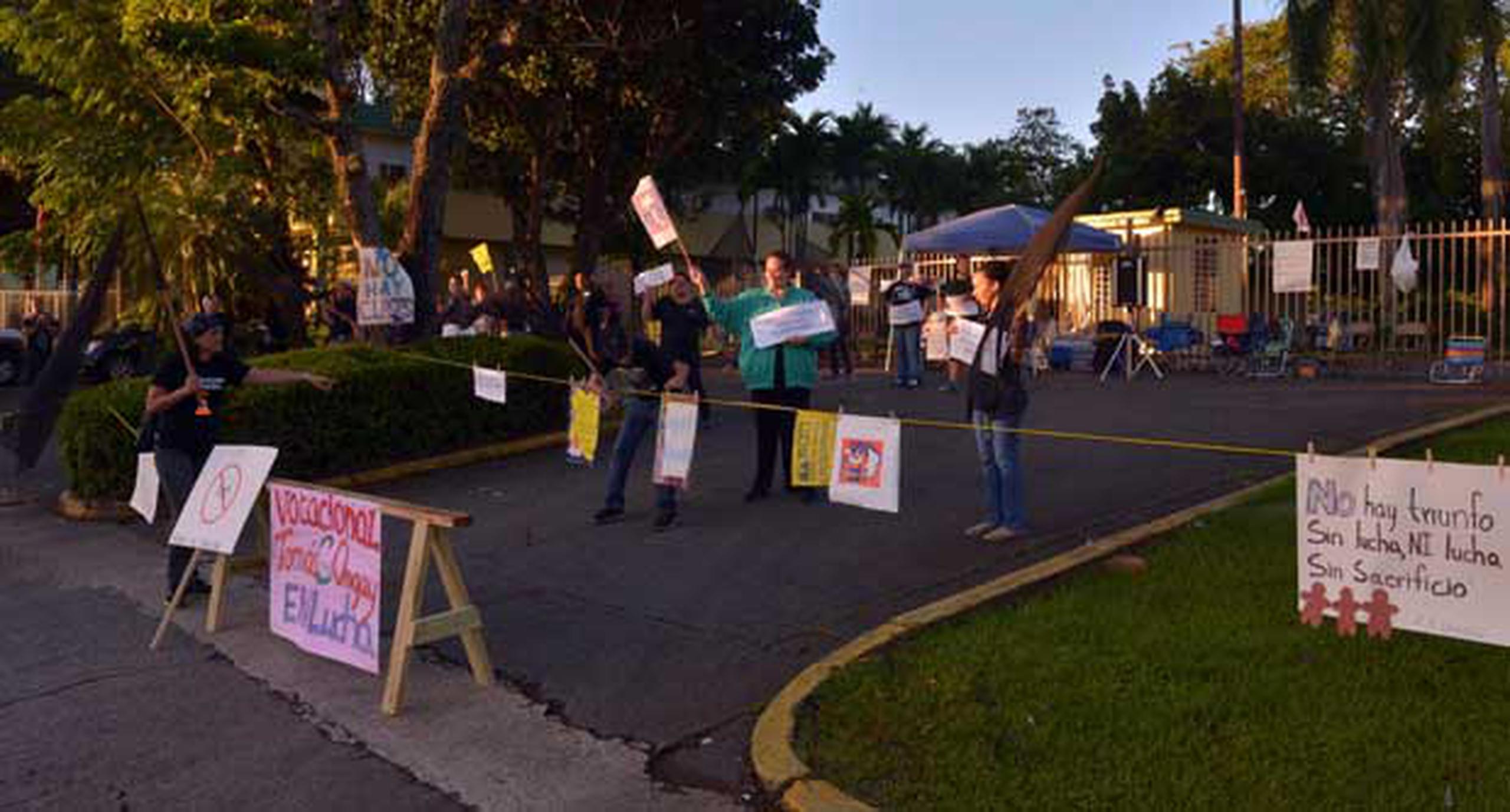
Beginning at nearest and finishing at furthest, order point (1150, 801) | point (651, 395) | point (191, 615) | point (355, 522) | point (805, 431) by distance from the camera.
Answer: point (1150, 801) → point (355, 522) → point (191, 615) → point (805, 431) → point (651, 395)

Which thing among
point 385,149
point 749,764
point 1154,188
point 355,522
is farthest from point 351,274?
point 1154,188

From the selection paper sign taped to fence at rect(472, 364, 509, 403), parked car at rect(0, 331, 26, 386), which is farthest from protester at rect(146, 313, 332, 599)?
parked car at rect(0, 331, 26, 386)

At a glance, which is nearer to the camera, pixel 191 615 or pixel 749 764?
pixel 749 764

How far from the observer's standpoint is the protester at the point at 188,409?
24.7 ft

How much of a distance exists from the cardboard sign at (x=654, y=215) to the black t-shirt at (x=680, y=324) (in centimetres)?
56

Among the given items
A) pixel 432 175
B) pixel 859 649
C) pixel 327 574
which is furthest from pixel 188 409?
pixel 432 175

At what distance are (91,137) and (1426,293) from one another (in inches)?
758

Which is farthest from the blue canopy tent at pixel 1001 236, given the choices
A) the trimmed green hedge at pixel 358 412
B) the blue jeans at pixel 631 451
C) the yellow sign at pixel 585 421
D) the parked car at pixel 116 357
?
the parked car at pixel 116 357

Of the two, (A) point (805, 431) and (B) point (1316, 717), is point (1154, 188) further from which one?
(B) point (1316, 717)

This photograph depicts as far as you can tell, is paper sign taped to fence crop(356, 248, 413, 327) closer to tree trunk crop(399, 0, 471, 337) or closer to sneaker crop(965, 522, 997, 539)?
tree trunk crop(399, 0, 471, 337)

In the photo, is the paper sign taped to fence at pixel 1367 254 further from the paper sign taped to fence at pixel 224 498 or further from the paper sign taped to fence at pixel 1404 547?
the paper sign taped to fence at pixel 224 498

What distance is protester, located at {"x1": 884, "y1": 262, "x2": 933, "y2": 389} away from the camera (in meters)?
16.5

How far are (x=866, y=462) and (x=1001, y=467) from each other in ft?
3.37

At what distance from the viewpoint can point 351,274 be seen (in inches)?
769
